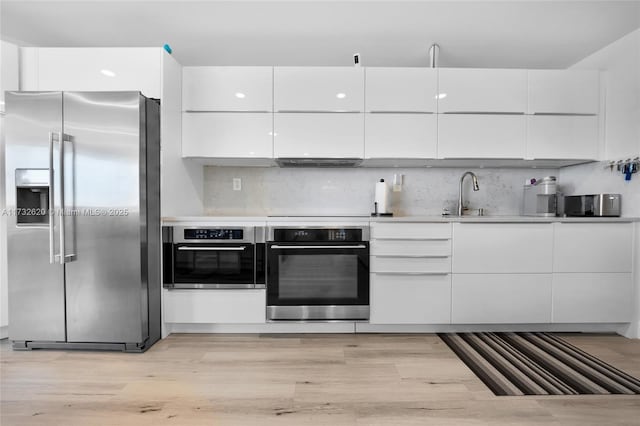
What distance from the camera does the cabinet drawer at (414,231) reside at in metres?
2.49

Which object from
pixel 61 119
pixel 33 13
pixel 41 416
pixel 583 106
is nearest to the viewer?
pixel 41 416

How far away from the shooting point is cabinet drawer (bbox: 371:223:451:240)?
2494mm

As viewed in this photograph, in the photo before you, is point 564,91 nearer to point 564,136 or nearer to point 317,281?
point 564,136

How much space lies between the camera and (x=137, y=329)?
7.13 ft

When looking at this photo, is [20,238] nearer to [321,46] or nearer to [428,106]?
[321,46]

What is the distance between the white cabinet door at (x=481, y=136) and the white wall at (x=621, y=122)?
2.11 feet

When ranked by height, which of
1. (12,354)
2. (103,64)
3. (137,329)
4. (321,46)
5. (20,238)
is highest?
(321,46)

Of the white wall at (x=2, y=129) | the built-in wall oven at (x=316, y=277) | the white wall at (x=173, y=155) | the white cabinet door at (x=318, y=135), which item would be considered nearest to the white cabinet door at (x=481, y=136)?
the white cabinet door at (x=318, y=135)

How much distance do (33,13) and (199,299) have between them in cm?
230

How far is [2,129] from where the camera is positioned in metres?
2.35

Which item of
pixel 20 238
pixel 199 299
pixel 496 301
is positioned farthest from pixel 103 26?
pixel 496 301

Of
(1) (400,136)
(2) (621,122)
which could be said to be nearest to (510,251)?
(1) (400,136)

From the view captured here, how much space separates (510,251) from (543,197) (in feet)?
2.28

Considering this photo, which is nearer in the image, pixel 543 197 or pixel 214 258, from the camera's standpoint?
pixel 214 258
